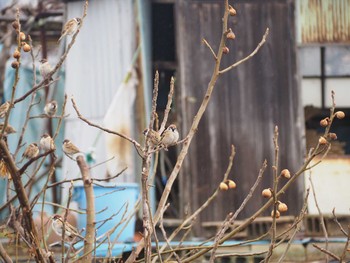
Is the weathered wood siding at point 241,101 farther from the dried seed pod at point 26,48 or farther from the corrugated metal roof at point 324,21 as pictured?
the dried seed pod at point 26,48

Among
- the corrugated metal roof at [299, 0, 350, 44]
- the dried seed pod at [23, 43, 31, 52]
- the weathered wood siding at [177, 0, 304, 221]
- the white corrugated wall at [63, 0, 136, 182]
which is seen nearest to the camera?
the dried seed pod at [23, 43, 31, 52]

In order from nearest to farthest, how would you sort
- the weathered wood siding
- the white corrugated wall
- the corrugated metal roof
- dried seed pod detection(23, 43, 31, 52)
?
dried seed pod detection(23, 43, 31, 52) → the weathered wood siding → the corrugated metal roof → the white corrugated wall

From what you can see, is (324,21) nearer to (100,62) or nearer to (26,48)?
(100,62)

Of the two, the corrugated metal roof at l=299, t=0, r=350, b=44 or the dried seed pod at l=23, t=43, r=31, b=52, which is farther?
the corrugated metal roof at l=299, t=0, r=350, b=44

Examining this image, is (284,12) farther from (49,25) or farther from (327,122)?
(327,122)

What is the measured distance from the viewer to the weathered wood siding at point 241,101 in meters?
10.4

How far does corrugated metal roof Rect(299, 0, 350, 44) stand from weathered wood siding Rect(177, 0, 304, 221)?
17 cm

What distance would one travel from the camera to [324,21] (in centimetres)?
1057

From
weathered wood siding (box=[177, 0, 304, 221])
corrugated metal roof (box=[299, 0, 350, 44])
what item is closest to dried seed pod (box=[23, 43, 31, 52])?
weathered wood siding (box=[177, 0, 304, 221])

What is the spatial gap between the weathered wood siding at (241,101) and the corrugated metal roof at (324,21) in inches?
6.9

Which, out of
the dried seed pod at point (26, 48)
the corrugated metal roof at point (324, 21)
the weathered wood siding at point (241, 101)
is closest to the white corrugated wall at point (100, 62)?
the weathered wood siding at point (241, 101)

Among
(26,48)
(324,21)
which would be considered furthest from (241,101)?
(26,48)

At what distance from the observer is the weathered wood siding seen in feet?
34.2

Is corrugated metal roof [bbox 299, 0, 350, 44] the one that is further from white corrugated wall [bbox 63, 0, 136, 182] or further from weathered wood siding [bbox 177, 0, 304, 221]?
white corrugated wall [bbox 63, 0, 136, 182]
